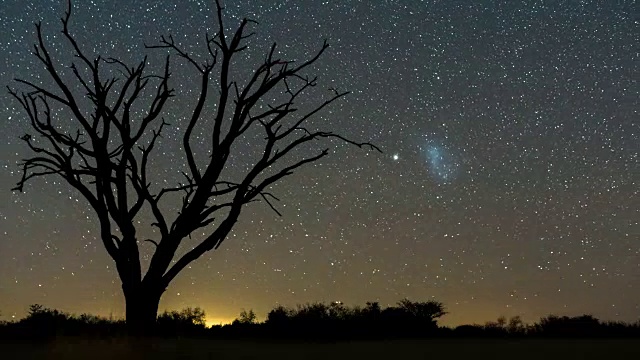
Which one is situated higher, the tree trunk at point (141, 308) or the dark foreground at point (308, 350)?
the tree trunk at point (141, 308)

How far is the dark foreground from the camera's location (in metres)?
11.6

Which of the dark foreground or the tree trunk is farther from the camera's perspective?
the tree trunk

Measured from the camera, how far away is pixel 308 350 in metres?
13.3

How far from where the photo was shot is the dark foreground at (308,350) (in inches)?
455

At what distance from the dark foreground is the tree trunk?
89.7 inches

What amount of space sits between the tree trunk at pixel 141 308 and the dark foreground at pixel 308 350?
2278 mm

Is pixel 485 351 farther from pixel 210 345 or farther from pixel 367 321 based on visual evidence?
pixel 367 321

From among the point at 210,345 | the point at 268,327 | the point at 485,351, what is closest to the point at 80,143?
the point at 268,327

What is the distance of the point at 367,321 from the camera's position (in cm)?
1938

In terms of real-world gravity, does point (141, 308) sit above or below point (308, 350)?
above

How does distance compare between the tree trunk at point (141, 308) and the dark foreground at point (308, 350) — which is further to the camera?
the tree trunk at point (141, 308)

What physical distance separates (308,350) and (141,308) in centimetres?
503

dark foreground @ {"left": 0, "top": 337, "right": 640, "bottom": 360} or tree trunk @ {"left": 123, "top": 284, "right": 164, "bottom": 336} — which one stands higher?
tree trunk @ {"left": 123, "top": 284, "right": 164, "bottom": 336}

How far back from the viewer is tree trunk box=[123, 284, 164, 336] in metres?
16.6
